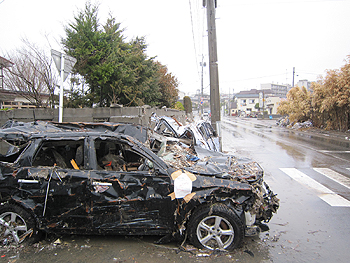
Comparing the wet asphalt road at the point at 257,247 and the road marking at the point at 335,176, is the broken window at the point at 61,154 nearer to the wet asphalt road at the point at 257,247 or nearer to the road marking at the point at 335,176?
the wet asphalt road at the point at 257,247

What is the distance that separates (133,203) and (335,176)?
21.6ft

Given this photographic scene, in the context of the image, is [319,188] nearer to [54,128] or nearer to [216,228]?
[216,228]

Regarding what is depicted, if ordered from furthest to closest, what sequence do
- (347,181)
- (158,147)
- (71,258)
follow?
(347,181) → (158,147) → (71,258)

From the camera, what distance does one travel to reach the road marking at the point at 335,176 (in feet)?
21.1

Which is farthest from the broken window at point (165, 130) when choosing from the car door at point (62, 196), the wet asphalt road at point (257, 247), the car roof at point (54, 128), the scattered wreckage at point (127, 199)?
the car door at point (62, 196)

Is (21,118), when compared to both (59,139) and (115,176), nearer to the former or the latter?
(59,139)

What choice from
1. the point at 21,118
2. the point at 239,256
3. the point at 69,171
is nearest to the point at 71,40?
the point at 21,118

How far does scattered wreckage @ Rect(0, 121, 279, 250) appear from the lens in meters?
3.20

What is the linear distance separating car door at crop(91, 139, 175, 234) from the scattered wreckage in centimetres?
1

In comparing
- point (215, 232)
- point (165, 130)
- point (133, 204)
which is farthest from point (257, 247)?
point (165, 130)

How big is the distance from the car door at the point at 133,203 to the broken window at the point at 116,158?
66 centimetres

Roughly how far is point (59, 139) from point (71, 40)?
7.84 metres

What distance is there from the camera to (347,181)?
6570mm

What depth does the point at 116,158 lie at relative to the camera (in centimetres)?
441
